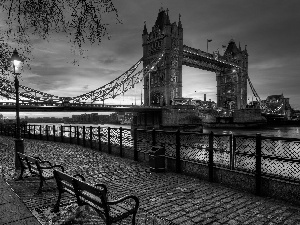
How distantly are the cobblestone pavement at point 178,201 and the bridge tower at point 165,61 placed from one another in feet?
165

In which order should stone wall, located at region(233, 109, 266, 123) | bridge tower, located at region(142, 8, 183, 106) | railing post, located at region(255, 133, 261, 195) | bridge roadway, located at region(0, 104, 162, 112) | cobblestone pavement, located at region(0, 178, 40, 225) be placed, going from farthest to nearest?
stone wall, located at region(233, 109, 266, 123), bridge tower, located at region(142, 8, 183, 106), bridge roadway, located at region(0, 104, 162, 112), railing post, located at region(255, 133, 261, 195), cobblestone pavement, located at region(0, 178, 40, 225)

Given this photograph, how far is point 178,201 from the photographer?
5363 mm

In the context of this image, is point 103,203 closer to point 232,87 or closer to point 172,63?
point 172,63

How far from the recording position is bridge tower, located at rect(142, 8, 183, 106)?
6078 centimetres

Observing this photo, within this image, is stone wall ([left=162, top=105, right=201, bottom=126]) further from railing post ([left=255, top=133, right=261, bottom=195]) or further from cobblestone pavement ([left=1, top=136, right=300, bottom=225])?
railing post ([left=255, top=133, right=261, bottom=195])

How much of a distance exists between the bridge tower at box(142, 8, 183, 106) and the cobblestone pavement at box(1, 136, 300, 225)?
50.1 metres

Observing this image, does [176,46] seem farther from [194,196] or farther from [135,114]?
[194,196]

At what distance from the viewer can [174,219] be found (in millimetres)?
4441

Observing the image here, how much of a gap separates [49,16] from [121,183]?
476 centimetres

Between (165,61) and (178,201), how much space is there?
2307 inches

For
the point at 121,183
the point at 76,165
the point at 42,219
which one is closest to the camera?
the point at 42,219

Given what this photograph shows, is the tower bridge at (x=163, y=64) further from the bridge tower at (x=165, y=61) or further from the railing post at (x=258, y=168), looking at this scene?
the railing post at (x=258, y=168)

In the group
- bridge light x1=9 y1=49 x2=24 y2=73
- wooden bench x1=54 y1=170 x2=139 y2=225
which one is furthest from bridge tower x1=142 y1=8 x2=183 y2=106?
wooden bench x1=54 y1=170 x2=139 y2=225

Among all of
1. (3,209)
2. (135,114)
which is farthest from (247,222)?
(135,114)
